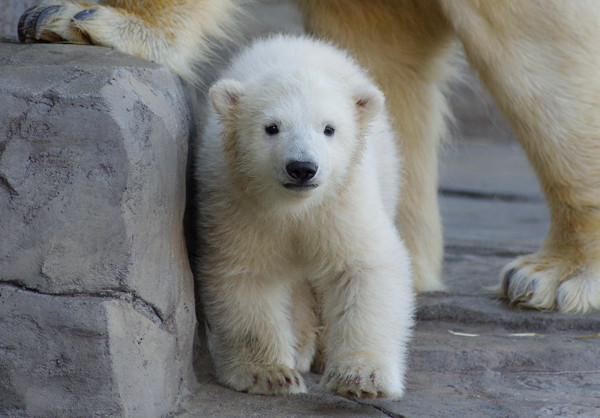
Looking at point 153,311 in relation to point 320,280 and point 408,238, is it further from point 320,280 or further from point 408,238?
point 408,238

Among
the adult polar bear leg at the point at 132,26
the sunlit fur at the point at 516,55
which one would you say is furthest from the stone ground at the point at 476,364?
the adult polar bear leg at the point at 132,26

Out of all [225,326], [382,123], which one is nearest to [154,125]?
[225,326]

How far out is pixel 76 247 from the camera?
86.6 inches

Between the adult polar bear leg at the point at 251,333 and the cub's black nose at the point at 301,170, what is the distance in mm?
446

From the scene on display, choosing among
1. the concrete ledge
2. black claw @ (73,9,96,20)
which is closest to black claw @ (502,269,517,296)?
the concrete ledge

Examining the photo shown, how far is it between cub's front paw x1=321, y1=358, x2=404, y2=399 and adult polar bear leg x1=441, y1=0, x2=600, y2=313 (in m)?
1.20

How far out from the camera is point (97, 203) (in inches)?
87.1

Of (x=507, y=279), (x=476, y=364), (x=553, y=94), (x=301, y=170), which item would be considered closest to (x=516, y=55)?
(x=553, y=94)

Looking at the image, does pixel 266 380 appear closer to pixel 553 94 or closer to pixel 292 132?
pixel 292 132

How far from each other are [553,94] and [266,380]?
1.62 m

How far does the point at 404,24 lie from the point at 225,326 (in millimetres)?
1788

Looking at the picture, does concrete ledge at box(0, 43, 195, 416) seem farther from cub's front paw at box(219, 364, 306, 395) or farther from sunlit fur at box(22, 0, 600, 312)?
sunlit fur at box(22, 0, 600, 312)

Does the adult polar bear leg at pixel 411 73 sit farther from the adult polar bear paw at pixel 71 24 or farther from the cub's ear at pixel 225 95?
the cub's ear at pixel 225 95

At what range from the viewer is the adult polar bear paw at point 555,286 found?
353 centimetres
